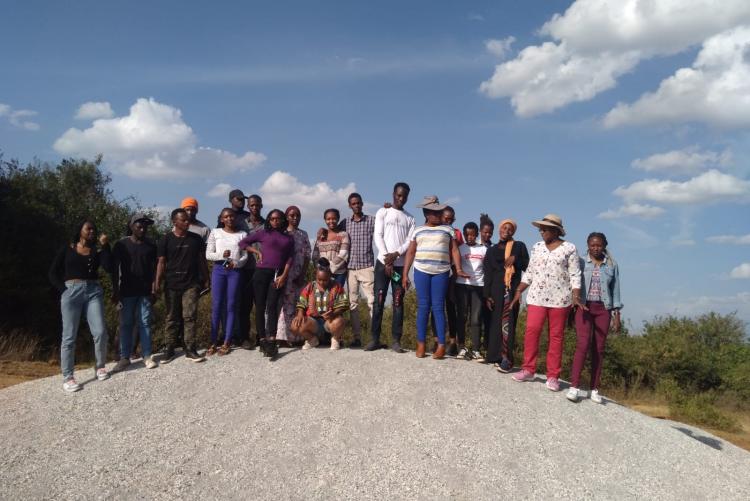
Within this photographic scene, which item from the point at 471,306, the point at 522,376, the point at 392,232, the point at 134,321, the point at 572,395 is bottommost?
the point at 572,395

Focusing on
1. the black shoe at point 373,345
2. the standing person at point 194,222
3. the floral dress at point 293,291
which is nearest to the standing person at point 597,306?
the black shoe at point 373,345

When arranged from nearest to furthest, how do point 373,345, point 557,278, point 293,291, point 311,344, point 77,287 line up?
point 557,278, point 77,287, point 373,345, point 311,344, point 293,291

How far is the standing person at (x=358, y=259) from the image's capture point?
7297 millimetres

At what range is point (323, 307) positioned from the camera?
718 centimetres

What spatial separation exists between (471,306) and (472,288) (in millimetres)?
268

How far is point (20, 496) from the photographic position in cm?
452

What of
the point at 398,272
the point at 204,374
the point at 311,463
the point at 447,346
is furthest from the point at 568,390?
the point at 204,374

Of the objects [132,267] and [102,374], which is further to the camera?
[132,267]

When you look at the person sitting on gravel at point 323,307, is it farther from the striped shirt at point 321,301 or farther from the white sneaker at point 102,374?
the white sneaker at point 102,374

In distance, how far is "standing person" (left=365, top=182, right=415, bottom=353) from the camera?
23.2 ft

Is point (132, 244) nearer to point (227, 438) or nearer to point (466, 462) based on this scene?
point (227, 438)

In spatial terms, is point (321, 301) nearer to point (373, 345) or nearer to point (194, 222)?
point (373, 345)

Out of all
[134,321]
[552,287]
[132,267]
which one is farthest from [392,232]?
[134,321]

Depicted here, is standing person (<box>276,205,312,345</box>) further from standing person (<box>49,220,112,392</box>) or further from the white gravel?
standing person (<box>49,220,112,392</box>)
